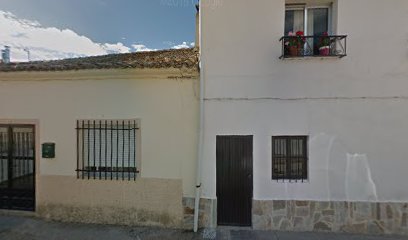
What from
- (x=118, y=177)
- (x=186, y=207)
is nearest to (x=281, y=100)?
(x=186, y=207)

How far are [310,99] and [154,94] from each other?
314cm

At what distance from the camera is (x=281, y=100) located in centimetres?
514

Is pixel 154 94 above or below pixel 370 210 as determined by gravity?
above

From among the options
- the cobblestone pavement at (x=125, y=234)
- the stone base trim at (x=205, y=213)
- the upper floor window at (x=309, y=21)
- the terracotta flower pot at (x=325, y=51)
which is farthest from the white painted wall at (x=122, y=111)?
the terracotta flower pot at (x=325, y=51)

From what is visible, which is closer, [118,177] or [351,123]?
[351,123]

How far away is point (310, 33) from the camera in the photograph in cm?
548

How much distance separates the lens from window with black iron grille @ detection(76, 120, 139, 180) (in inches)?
215

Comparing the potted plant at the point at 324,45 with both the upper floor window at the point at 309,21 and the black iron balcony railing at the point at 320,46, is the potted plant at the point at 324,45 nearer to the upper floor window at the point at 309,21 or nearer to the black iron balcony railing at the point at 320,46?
the black iron balcony railing at the point at 320,46

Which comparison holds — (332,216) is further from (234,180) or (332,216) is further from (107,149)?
(107,149)

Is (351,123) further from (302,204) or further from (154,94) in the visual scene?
→ (154,94)

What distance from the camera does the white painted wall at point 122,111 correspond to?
5281 millimetres

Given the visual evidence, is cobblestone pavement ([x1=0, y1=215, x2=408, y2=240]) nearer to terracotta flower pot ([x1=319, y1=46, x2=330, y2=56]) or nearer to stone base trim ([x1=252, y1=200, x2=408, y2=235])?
stone base trim ([x1=252, y1=200, x2=408, y2=235])

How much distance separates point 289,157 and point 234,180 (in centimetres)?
121

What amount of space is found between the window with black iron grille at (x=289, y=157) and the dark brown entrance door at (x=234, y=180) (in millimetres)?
539
